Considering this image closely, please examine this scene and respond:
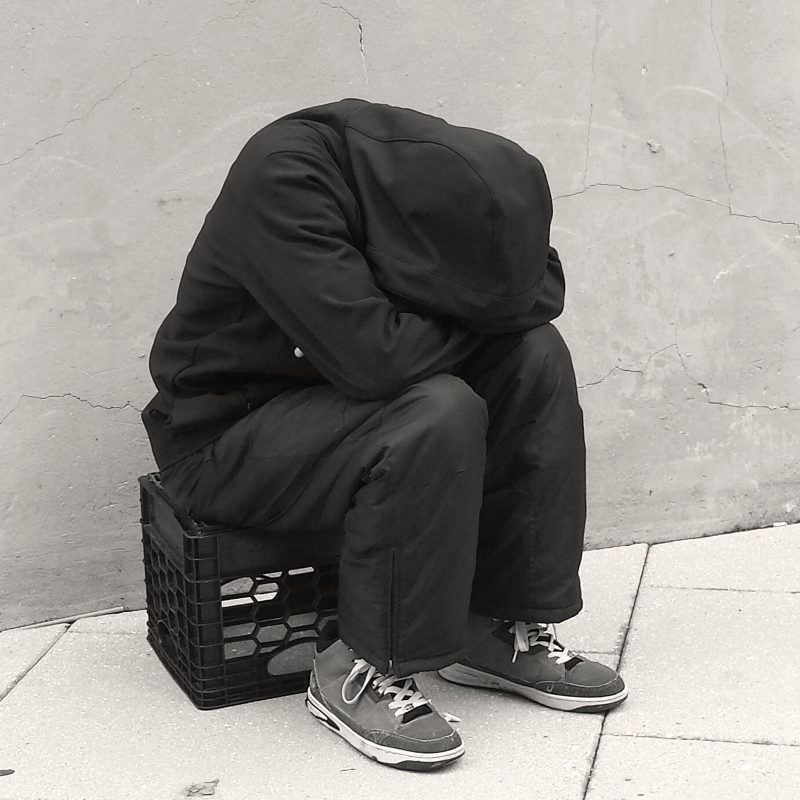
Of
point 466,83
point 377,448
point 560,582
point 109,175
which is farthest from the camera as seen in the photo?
point 466,83

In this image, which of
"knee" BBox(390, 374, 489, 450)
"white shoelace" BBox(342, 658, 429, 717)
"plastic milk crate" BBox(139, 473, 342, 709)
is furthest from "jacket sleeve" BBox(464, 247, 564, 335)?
"white shoelace" BBox(342, 658, 429, 717)

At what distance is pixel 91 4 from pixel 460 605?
154cm

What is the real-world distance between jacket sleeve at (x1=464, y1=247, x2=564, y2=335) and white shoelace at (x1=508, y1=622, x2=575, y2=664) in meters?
0.59

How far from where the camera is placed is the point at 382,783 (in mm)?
2209

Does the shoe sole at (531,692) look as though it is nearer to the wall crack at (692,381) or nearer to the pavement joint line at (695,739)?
the pavement joint line at (695,739)

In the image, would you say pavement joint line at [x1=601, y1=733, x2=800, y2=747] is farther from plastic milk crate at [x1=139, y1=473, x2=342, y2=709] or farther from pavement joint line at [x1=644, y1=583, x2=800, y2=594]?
pavement joint line at [x1=644, y1=583, x2=800, y2=594]

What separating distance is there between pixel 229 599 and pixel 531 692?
637 millimetres

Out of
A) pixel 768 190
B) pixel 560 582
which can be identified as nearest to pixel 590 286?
pixel 768 190

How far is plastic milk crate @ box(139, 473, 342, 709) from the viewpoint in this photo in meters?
2.46

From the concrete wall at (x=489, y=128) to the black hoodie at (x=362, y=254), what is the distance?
0.56m

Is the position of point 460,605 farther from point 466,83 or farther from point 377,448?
point 466,83

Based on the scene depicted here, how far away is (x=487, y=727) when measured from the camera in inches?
95.0

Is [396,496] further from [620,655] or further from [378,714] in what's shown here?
[620,655]

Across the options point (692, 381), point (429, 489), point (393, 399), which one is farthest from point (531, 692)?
point (692, 381)
